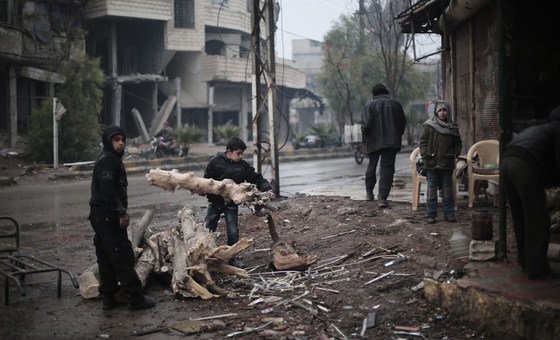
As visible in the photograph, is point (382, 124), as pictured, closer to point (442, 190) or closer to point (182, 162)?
point (442, 190)

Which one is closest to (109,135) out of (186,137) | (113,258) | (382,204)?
(113,258)

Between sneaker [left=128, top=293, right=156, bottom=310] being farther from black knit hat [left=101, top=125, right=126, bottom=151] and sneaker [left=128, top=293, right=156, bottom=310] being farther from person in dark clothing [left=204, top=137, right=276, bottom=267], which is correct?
person in dark clothing [left=204, top=137, right=276, bottom=267]

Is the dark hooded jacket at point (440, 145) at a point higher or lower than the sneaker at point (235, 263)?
higher

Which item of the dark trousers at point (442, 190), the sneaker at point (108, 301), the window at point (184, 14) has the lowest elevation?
the sneaker at point (108, 301)

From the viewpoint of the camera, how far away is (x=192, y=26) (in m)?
34.7

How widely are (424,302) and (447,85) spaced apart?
9860mm

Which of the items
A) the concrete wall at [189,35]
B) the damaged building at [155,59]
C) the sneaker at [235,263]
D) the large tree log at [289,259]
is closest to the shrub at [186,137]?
the damaged building at [155,59]

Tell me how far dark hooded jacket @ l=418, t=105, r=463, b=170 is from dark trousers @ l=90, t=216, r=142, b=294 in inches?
173

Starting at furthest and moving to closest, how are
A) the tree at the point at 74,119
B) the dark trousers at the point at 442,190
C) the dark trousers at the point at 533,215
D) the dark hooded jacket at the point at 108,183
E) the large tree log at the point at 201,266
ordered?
the tree at the point at 74,119
the dark trousers at the point at 442,190
the large tree log at the point at 201,266
the dark hooded jacket at the point at 108,183
the dark trousers at the point at 533,215

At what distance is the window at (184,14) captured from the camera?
113ft

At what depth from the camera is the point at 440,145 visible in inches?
319

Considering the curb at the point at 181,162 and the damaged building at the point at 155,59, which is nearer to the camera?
the curb at the point at 181,162

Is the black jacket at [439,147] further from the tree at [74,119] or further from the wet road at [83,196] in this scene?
the tree at [74,119]

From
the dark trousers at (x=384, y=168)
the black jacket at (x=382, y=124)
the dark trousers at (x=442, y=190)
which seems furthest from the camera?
the black jacket at (x=382, y=124)
